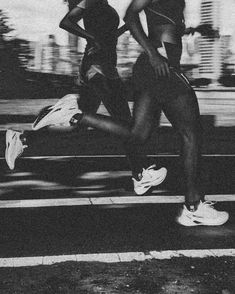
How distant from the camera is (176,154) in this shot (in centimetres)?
878

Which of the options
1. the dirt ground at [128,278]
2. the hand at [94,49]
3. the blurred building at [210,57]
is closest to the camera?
the dirt ground at [128,278]

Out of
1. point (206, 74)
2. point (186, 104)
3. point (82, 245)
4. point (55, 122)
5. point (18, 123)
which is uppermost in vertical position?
point (186, 104)

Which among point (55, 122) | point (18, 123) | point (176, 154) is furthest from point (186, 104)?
point (18, 123)

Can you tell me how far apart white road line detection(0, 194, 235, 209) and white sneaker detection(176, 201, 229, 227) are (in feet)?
2.40

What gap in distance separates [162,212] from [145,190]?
0.62 meters

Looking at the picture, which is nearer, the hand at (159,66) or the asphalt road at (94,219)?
the asphalt road at (94,219)

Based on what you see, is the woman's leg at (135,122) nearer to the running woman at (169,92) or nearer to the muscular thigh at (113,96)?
the running woman at (169,92)

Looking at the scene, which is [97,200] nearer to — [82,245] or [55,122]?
[55,122]

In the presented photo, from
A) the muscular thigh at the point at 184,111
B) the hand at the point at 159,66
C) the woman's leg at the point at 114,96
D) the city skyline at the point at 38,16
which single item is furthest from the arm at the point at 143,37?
the city skyline at the point at 38,16

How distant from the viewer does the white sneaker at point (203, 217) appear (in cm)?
489

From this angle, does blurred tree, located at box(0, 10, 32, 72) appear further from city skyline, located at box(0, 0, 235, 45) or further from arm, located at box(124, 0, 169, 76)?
arm, located at box(124, 0, 169, 76)

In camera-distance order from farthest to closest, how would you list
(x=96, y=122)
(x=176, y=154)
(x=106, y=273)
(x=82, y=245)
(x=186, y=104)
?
(x=176, y=154) → (x=96, y=122) → (x=186, y=104) → (x=82, y=245) → (x=106, y=273)

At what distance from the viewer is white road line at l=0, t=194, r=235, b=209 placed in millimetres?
5523

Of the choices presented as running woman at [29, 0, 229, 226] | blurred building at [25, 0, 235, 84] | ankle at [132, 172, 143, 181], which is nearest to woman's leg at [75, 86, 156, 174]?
running woman at [29, 0, 229, 226]
